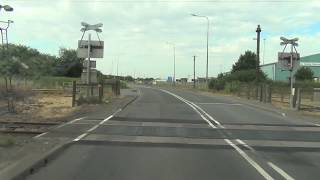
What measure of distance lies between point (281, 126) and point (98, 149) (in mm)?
11277

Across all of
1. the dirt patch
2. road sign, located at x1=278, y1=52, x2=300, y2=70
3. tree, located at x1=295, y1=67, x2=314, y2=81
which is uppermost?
road sign, located at x1=278, y1=52, x2=300, y2=70

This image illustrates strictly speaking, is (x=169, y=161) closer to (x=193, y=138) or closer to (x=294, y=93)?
(x=193, y=138)

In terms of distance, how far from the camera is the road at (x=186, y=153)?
445 inches

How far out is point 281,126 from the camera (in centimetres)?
2444

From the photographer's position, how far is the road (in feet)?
37.1

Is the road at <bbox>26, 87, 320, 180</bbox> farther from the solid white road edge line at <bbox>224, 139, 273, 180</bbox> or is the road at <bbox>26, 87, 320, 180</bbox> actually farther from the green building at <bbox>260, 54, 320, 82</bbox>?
the green building at <bbox>260, 54, 320, 82</bbox>

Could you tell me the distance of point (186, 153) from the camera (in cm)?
1470

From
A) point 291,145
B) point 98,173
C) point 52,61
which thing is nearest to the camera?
point 98,173

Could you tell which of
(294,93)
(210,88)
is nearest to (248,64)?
(210,88)

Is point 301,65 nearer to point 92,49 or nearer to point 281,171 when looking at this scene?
point 92,49

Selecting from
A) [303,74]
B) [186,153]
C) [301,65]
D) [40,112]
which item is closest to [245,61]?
[301,65]

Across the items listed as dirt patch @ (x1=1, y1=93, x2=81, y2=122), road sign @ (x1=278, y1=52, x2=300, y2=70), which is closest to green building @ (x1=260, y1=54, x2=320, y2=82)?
road sign @ (x1=278, y1=52, x2=300, y2=70)

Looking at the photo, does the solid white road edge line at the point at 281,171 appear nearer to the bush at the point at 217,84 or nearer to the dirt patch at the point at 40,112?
the dirt patch at the point at 40,112

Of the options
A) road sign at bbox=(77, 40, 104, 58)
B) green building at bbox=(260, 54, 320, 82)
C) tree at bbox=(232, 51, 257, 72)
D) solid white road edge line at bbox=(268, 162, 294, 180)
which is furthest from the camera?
tree at bbox=(232, 51, 257, 72)
